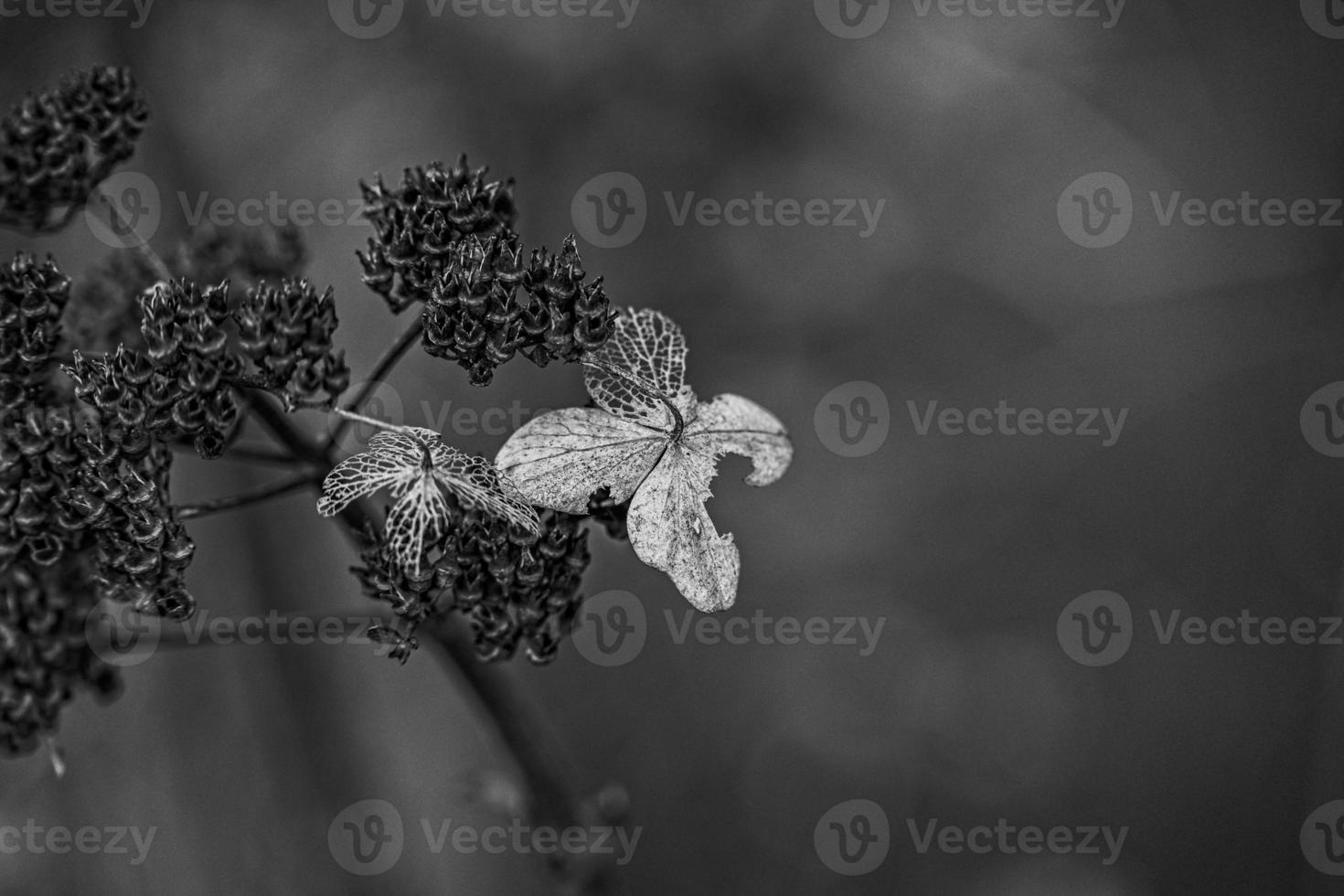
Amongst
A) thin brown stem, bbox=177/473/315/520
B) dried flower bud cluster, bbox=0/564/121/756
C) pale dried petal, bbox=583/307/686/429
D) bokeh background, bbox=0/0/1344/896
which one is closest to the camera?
pale dried petal, bbox=583/307/686/429

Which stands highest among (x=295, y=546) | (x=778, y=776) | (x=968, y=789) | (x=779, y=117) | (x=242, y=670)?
(x=779, y=117)

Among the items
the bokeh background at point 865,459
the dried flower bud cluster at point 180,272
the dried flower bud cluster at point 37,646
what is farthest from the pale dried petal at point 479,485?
the bokeh background at point 865,459

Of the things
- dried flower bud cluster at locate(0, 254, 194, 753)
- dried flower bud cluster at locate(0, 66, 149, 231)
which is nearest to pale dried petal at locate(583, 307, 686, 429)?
dried flower bud cluster at locate(0, 254, 194, 753)

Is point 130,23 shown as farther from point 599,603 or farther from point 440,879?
point 440,879

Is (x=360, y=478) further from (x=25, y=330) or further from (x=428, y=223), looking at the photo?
(x=25, y=330)

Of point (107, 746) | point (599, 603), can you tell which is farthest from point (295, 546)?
point (599, 603)

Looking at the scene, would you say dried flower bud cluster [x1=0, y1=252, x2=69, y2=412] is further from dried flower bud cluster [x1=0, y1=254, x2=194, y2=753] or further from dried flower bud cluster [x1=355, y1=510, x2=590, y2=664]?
dried flower bud cluster [x1=355, y1=510, x2=590, y2=664]
